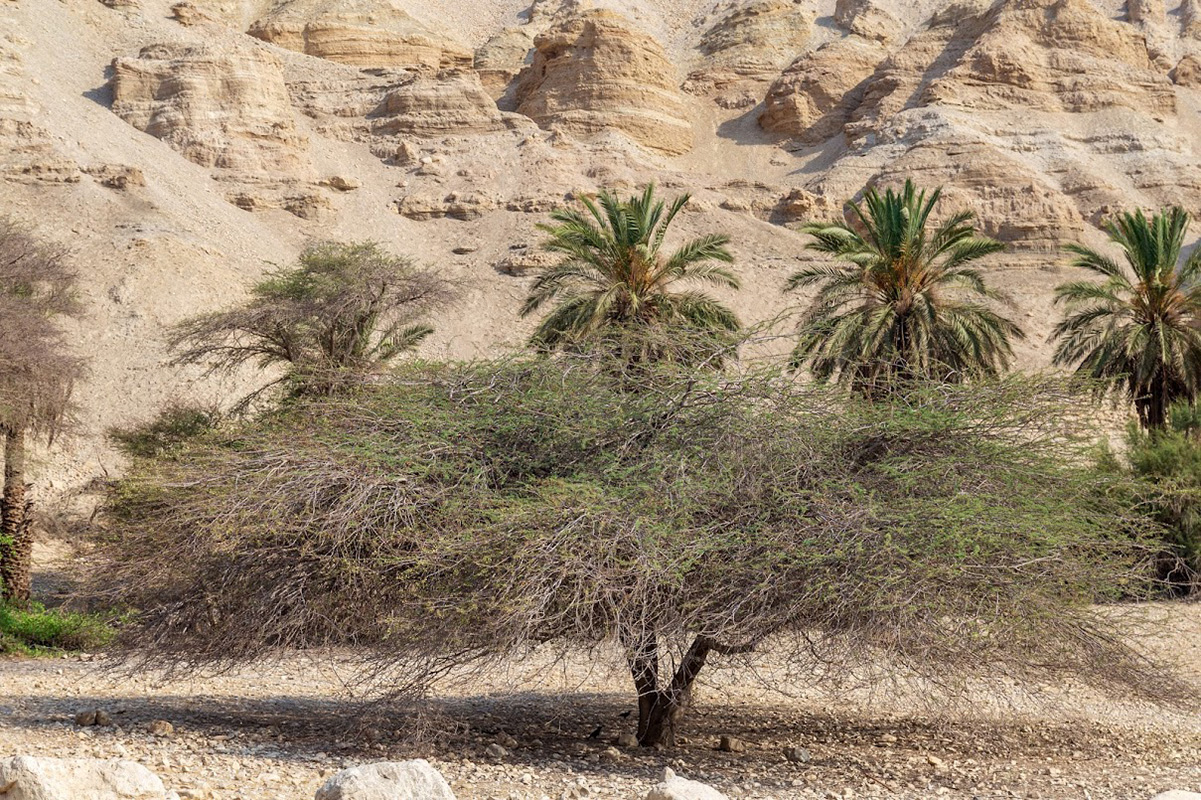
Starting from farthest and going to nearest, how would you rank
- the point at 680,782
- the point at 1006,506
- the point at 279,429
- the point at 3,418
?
the point at 3,418, the point at 279,429, the point at 1006,506, the point at 680,782

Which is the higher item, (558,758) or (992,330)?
(992,330)

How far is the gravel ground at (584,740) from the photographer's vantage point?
8898 mm

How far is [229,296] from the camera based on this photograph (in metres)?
41.9

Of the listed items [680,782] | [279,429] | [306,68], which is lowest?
[680,782]

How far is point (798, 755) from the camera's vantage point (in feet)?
33.0

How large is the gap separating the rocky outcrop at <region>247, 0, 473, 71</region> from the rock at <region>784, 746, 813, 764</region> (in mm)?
73717

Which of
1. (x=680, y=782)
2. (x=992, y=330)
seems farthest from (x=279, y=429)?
(x=992, y=330)

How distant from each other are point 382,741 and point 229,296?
A: 3422 centimetres

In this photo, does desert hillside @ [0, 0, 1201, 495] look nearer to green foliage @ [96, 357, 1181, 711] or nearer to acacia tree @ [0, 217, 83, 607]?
acacia tree @ [0, 217, 83, 607]

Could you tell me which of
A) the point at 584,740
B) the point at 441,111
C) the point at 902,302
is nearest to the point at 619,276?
the point at 902,302

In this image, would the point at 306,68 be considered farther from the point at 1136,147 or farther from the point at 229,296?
the point at 1136,147

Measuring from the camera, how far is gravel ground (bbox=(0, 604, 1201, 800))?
890 cm

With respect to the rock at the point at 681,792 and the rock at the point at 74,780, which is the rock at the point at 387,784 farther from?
the rock at the point at 681,792

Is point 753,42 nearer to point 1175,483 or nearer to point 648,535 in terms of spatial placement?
point 1175,483
